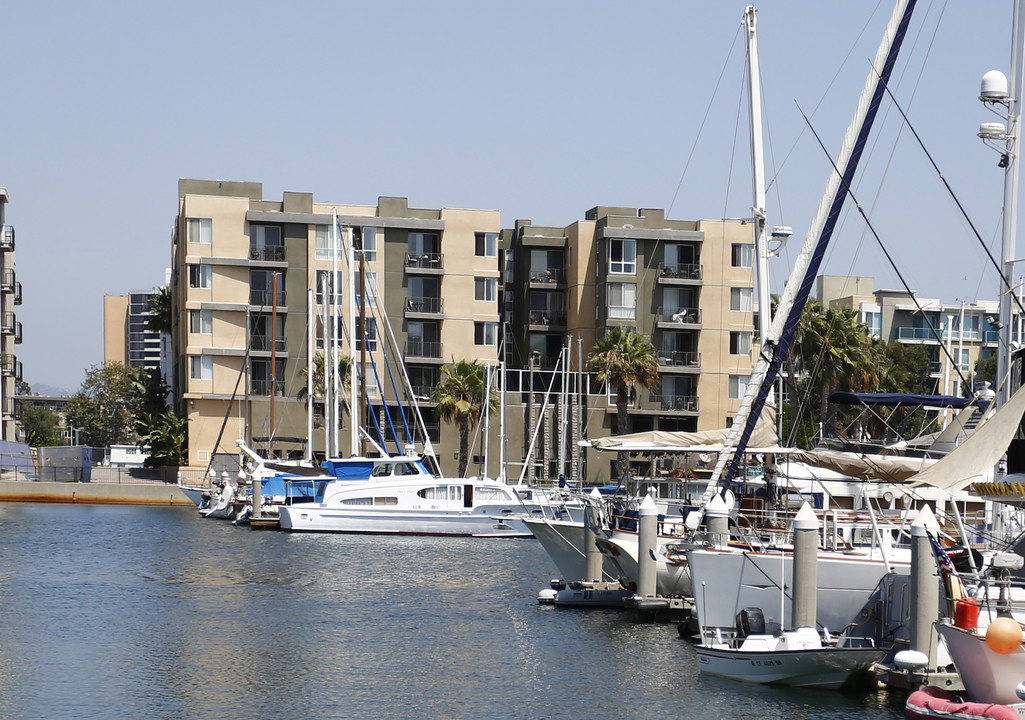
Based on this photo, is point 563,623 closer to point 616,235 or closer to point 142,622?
point 142,622

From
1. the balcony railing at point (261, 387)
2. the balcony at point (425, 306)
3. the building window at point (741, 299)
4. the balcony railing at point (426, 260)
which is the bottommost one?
the balcony railing at point (261, 387)

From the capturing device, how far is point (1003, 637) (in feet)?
65.7

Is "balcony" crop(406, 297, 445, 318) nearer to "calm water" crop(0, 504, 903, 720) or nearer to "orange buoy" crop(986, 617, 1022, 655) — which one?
"calm water" crop(0, 504, 903, 720)

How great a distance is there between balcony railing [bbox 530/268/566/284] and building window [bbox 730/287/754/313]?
460 inches

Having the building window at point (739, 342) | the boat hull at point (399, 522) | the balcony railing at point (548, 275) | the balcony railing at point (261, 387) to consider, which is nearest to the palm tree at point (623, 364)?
the building window at point (739, 342)

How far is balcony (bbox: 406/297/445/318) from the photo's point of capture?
87.9 meters

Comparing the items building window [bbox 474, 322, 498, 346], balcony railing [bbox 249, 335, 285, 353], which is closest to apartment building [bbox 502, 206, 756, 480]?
building window [bbox 474, 322, 498, 346]

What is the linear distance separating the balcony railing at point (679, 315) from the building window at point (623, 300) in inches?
76.9

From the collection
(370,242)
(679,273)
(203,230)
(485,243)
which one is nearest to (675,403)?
(679,273)

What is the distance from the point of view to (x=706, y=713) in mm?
22812

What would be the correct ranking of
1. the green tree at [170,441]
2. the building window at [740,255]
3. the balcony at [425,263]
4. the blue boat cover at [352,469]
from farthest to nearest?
the building window at [740,255], the balcony at [425,263], the green tree at [170,441], the blue boat cover at [352,469]

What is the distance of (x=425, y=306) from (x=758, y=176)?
181 ft

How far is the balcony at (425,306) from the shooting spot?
3462 inches

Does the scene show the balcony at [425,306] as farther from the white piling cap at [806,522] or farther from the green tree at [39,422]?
the green tree at [39,422]
